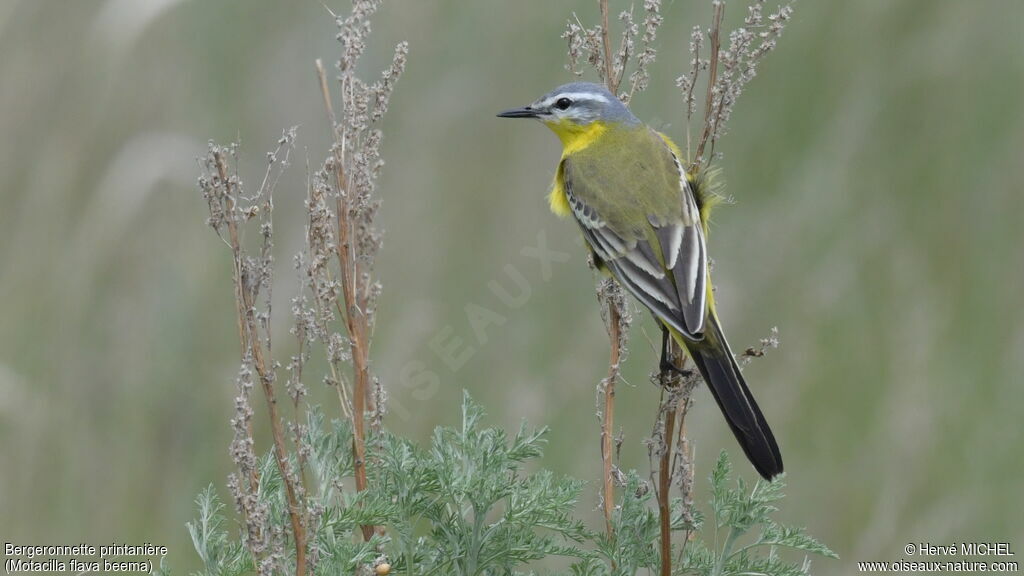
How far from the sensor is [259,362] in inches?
86.3

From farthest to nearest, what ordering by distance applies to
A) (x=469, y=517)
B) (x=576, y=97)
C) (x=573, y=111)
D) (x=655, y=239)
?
(x=573, y=111), (x=576, y=97), (x=655, y=239), (x=469, y=517)

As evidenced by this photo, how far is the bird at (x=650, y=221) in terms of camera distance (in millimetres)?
2605

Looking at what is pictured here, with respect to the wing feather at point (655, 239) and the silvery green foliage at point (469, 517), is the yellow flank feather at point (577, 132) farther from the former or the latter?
the silvery green foliage at point (469, 517)

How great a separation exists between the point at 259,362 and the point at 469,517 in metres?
0.62

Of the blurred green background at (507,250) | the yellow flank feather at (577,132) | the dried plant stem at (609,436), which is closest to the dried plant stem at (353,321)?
the dried plant stem at (609,436)

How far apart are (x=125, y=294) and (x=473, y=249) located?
4.54 ft

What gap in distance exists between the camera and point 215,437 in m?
4.23

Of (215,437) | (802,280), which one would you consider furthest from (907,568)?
(215,437)

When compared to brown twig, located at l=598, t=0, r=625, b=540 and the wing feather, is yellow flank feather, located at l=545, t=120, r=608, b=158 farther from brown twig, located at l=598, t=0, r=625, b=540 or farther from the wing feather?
brown twig, located at l=598, t=0, r=625, b=540

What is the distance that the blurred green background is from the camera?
4.25 meters

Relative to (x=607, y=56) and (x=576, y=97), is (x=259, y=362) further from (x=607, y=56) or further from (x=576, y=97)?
(x=576, y=97)

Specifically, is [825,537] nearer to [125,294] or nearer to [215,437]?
[215,437]

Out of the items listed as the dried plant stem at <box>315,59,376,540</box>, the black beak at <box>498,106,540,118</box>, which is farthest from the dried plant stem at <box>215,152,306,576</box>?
the black beak at <box>498,106,540,118</box>

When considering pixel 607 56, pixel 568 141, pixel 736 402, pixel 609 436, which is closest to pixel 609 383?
pixel 609 436
